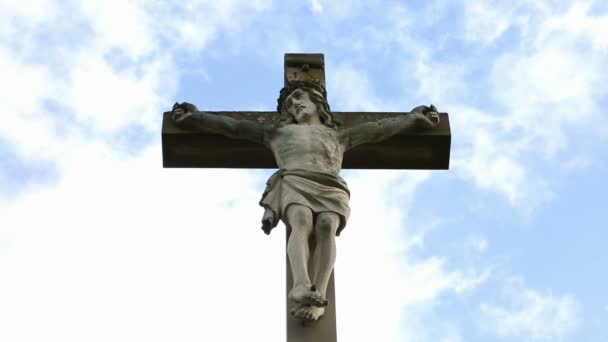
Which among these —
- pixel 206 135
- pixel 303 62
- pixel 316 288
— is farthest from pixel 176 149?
pixel 316 288

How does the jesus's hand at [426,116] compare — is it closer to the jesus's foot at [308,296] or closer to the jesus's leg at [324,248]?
the jesus's leg at [324,248]

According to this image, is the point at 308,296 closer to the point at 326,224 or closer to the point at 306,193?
the point at 326,224

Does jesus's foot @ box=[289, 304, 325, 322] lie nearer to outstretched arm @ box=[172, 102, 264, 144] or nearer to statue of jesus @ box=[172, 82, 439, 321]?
statue of jesus @ box=[172, 82, 439, 321]

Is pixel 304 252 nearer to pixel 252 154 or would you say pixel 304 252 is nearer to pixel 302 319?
pixel 302 319

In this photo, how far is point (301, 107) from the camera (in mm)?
8531

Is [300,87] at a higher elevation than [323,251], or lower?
higher

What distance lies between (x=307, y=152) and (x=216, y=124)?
110 cm

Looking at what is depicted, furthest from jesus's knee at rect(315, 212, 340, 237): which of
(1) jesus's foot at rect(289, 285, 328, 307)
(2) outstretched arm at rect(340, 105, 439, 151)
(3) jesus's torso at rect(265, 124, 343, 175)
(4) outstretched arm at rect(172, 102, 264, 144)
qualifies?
(4) outstretched arm at rect(172, 102, 264, 144)

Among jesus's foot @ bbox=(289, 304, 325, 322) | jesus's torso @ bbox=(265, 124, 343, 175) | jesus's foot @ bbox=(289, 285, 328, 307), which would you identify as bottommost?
jesus's foot @ bbox=(289, 304, 325, 322)

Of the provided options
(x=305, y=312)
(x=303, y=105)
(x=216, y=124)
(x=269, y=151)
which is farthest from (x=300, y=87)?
(x=305, y=312)

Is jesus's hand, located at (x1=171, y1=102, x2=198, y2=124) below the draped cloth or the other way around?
the other way around

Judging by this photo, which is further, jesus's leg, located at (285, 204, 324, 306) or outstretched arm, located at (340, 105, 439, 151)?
outstretched arm, located at (340, 105, 439, 151)

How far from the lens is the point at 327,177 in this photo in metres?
7.66

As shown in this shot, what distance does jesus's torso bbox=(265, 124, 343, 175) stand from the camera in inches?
310
